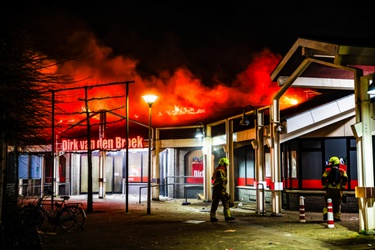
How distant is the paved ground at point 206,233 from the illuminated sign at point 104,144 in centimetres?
720

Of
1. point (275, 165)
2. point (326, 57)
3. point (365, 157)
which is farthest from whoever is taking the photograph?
point (275, 165)

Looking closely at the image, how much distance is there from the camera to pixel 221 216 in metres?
16.2

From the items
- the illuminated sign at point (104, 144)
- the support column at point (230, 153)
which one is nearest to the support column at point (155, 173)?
the illuminated sign at point (104, 144)

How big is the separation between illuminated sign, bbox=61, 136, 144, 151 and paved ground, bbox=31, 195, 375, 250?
23.6ft

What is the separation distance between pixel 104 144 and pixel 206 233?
12972 mm

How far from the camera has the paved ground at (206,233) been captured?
10.3m

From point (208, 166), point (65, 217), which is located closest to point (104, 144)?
point (208, 166)

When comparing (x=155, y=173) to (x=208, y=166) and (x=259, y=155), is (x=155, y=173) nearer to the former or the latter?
(x=208, y=166)

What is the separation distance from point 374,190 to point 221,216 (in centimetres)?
630

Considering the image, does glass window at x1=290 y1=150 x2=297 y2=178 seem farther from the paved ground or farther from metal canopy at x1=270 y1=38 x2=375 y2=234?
metal canopy at x1=270 y1=38 x2=375 y2=234

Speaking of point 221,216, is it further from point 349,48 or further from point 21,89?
point 21,89

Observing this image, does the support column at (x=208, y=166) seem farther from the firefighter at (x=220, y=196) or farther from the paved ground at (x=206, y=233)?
the firefighter at (x=220, y=196)

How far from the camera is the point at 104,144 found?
23969 millimetres

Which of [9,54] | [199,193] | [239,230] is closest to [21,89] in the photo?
[9,54]
